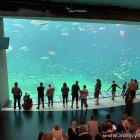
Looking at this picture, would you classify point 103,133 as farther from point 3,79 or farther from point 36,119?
point 3,79

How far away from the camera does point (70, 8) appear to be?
10.6m

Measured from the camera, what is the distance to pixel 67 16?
11406 millimetres

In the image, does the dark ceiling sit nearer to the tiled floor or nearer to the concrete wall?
the concrete wall

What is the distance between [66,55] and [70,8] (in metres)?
35.1

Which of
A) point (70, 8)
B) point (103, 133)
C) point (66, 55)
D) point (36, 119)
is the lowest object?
point (103, 133)

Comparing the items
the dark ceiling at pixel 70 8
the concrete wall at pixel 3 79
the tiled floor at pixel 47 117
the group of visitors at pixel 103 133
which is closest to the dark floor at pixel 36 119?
the tiled floor at pixel 47 117

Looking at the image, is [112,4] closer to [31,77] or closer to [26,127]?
[26,127]

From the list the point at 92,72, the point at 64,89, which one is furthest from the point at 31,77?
the point at 64,89

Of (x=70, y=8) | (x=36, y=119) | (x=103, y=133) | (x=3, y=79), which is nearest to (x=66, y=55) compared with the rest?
(x=3, y=79)

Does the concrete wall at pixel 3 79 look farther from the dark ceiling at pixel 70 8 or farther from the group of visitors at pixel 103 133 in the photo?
the group of visitors at pixel 103 133

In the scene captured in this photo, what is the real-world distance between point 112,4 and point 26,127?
563 centimetres

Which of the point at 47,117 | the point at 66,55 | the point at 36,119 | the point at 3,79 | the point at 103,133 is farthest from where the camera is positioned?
the point at 66,55

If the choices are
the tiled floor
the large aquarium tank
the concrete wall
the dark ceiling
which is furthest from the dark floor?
the large aquarium tank

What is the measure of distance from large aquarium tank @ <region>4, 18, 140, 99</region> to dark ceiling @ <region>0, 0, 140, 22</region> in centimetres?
2305
